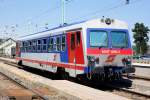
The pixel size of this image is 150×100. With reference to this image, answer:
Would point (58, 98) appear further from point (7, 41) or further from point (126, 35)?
point (7, 41)

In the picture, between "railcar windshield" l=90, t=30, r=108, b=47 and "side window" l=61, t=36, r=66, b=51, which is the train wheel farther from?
"railcar windshield" l=90, t=30, r=108, b=47

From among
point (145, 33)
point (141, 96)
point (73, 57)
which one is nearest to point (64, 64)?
point (73, 57)

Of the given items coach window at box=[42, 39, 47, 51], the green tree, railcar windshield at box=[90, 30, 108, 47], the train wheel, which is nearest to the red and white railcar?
railcar windshield at box=[90, 30, 108, 47]

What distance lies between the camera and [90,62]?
17203 mm

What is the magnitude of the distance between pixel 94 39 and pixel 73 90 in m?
2.80

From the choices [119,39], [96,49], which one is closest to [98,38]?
[96,49]

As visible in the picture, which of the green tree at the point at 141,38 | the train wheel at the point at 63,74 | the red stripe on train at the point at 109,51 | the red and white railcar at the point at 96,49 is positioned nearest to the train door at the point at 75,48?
the red and white railcar at the point at 96,49

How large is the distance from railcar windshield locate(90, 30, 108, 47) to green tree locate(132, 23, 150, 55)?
98479mm

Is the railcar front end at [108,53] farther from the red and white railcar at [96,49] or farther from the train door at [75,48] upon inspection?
the train door at [75,48]

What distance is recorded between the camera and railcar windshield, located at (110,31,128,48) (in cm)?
1822

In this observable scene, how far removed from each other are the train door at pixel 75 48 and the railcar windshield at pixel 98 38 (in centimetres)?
55

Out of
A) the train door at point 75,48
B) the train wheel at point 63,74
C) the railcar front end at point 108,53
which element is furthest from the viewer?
the train wheel at point 63,74

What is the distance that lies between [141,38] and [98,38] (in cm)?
10180

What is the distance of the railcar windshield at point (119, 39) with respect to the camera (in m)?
18.2
